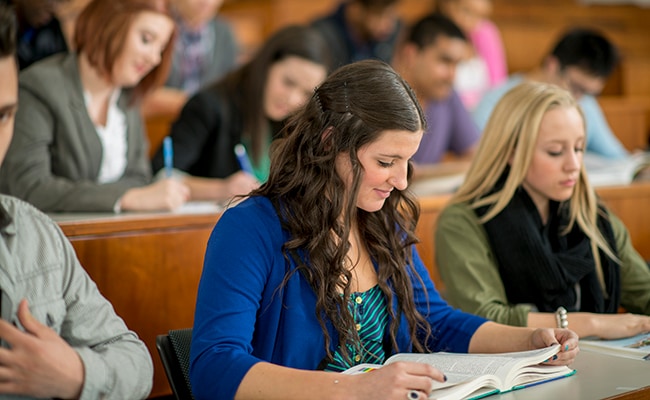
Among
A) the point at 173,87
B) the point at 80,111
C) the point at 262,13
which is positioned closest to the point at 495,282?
the point at 80,111

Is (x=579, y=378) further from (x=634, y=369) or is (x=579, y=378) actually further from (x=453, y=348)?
(x=453, y=348)

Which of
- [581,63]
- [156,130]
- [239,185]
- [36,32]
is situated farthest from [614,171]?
[36,32]

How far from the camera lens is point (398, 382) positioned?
126 cm

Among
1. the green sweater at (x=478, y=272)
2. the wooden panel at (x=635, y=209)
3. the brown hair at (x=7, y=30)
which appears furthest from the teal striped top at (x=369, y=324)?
the wooden panel at (x=635, y=209)

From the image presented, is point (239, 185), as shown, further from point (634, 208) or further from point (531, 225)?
point (634, 208)

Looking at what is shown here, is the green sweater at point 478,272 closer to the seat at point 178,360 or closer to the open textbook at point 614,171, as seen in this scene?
the seat at point 178,360

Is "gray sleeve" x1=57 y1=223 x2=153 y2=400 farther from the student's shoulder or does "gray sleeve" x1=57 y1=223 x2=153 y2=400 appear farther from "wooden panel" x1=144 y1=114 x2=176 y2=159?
"wooden panel" x1=144 y1=114 x2=176 y2=159

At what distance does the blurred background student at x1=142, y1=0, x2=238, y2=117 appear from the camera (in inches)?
150

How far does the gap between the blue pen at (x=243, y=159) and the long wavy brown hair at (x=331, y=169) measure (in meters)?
1.40

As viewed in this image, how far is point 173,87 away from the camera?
4.00 metres

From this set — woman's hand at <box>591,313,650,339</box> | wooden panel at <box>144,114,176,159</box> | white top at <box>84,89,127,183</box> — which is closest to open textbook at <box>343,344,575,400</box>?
woman's hand at <box>591,313,650,339</box>

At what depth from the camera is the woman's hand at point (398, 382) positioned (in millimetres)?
1257

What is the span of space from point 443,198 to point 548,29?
3.43 m

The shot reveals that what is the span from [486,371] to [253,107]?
6.16 feet
